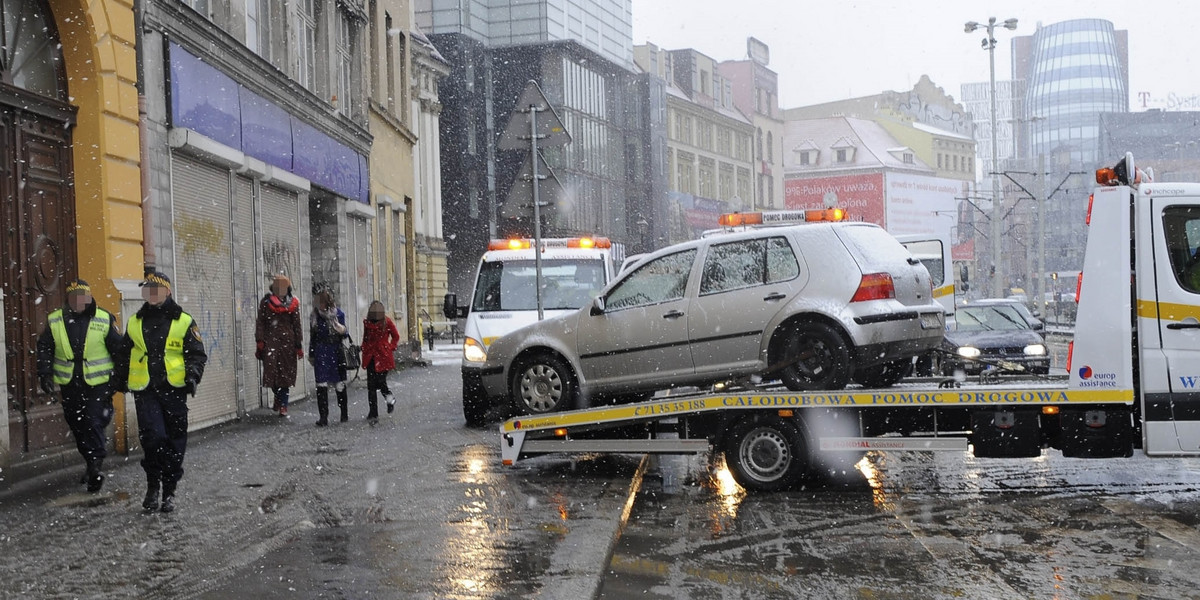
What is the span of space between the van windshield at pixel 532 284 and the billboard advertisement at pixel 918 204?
9641 centimetres

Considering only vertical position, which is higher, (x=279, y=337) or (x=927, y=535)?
(x=279, y=337)

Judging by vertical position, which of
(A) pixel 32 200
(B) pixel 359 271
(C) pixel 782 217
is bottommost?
(B) pixel 359 271

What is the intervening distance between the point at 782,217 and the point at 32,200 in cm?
813

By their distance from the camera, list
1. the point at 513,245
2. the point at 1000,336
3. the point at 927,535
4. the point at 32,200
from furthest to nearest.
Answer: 1. the point at 1000,336
2. the point at 513,245
3. the point at 32,200
4. the point at 927,535

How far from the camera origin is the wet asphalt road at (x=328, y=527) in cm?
657

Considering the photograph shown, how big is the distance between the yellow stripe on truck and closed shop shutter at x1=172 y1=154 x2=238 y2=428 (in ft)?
20.4

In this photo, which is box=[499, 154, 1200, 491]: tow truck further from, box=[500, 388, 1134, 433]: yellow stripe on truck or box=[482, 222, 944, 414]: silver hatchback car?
box=[482, 222, 944, 414]: silver hatchback car

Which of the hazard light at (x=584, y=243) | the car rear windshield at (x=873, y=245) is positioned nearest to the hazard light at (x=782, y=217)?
the hazard light at (x=584, y=243)

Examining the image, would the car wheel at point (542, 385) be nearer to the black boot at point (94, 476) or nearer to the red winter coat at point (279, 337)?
the black boot at point (94, 476)

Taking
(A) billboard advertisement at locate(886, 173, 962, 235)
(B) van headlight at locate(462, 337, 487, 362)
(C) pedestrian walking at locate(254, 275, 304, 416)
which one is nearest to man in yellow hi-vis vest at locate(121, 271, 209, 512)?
(B) van headlight at locate(462, 337, 487, 362)

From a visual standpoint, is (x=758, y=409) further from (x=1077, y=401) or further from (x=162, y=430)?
(x=162, y=430)

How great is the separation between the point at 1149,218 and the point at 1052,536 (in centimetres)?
229

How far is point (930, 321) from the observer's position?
33.1ft

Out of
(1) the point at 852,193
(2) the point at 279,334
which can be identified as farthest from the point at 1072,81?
(2) the point at 279,334
